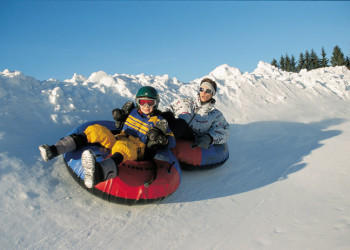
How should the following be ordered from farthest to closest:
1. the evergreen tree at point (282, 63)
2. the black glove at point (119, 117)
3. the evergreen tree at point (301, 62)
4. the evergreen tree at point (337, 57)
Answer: the evergreen tree at point (282, 63) < the evergreen tree at point (301, 62) < the evergreen tree at point (337, 57) < the black glove at point (119, 117)

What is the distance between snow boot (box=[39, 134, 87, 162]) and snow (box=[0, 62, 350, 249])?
1.50 ft

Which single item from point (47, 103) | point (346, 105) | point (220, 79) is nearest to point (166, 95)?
point (220, 79)

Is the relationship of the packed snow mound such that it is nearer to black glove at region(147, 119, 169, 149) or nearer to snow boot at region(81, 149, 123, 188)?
black glove at region(147, 119, 169, 149)

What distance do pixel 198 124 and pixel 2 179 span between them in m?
2.70

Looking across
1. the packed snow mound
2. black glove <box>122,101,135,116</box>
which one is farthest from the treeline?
black glove <box>122,101,135,116</box>

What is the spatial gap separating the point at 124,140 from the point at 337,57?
42565 mm

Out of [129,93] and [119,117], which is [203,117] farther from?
[129,93]

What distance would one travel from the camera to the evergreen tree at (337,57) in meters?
35.8

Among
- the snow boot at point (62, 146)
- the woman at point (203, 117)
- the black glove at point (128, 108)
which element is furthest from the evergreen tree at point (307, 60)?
the snow boot at point (62, 146)

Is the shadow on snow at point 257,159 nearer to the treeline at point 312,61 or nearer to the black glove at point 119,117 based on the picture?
the black glove at point 119,117

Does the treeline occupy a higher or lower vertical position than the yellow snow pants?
higher

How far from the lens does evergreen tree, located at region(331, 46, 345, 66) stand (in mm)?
35844

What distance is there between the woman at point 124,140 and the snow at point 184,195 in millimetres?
476

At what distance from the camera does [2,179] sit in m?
2.75
